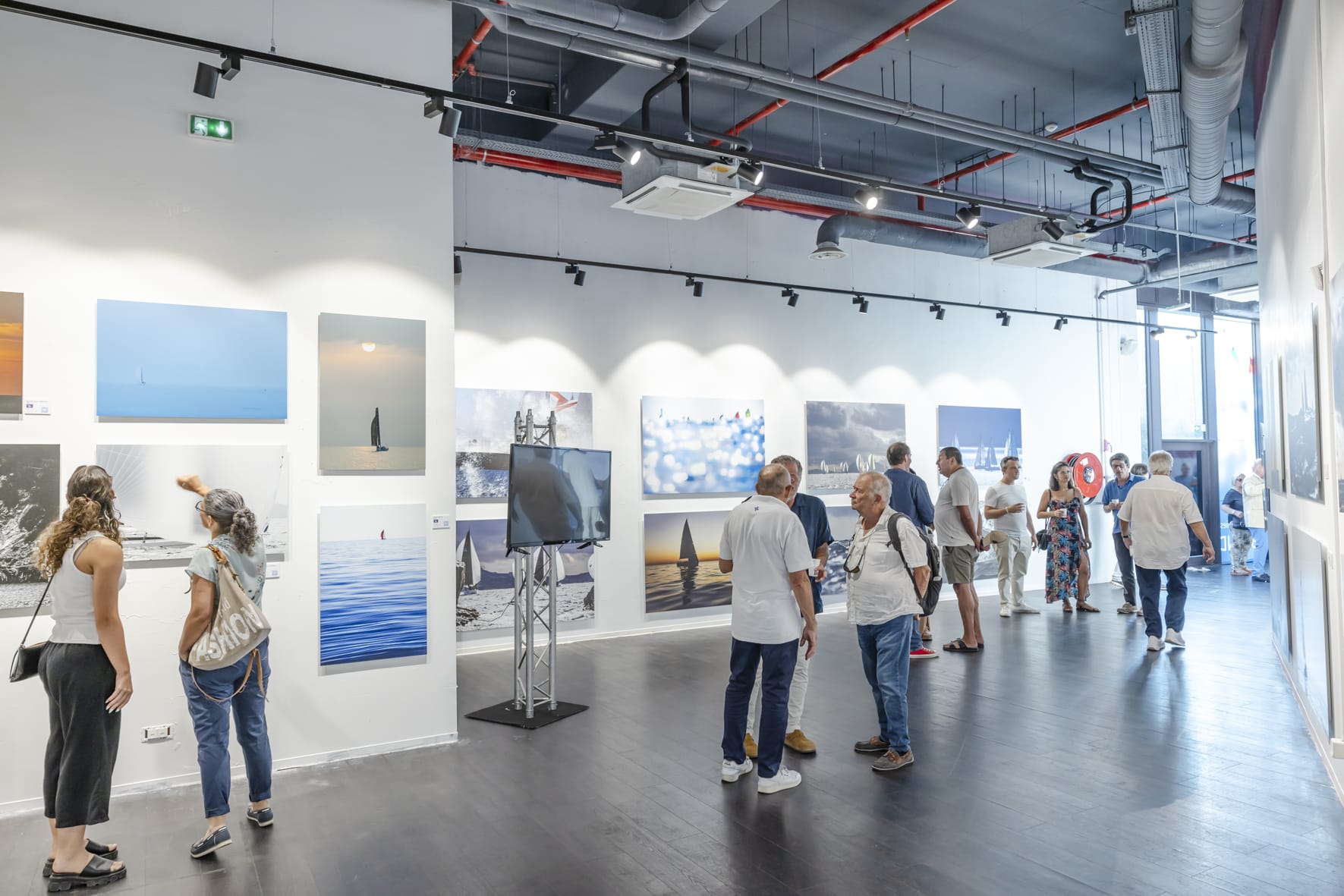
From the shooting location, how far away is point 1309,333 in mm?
4570

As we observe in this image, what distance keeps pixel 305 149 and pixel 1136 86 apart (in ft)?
23.6

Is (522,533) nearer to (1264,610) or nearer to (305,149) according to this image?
(305,149)

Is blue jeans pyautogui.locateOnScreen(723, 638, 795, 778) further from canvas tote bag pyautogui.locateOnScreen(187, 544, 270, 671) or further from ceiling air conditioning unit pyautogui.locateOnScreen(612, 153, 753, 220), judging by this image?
ceiling air conditioning unit pyautogui.locateOnScreen(612, 153, 753, 220)

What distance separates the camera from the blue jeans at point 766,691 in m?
4.36

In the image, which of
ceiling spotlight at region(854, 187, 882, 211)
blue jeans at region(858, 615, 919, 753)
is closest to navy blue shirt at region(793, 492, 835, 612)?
blue jeans at region(858, 615, 919, 753)

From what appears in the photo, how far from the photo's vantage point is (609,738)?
5438 mm

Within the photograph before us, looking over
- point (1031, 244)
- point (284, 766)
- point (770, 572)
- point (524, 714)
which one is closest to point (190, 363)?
point (284, 766)

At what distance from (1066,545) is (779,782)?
6789 millimetres

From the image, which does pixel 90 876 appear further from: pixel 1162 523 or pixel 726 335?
pixel 726 335

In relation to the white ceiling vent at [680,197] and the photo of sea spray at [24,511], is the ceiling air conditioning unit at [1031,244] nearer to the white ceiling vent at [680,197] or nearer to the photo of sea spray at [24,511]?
the white ceiling vent at [680,197]

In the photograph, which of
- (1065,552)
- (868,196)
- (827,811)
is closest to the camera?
(827,811)

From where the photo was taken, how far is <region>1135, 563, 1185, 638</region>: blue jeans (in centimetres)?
745

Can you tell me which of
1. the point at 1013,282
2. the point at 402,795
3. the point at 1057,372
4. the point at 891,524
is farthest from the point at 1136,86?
the point at 402,795

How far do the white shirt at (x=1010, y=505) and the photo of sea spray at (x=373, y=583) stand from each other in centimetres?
695
